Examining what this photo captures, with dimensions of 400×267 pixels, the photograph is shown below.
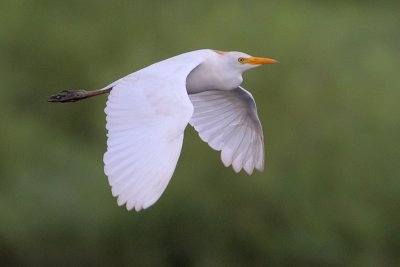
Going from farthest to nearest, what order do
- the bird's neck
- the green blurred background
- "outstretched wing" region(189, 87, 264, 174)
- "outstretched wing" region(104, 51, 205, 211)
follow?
the green blurred background < "outstretched wing" region(189, 87, 264, 174) < the bird's neck < "outstretched wing" region(104, 51, 205, 211)

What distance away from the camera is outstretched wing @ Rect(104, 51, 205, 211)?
4539 mm

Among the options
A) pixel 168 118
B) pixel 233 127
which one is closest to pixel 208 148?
pixel 233 127

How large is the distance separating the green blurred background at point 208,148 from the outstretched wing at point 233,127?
2.11 m

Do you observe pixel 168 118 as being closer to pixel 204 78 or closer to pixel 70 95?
pixel 204 78

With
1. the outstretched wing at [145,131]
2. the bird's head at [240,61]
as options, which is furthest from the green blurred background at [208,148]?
the outstretched wing at [145,131]

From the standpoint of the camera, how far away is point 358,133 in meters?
8.52

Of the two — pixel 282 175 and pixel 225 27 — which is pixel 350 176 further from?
pixel 225 27

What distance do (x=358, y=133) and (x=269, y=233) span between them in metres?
0.88

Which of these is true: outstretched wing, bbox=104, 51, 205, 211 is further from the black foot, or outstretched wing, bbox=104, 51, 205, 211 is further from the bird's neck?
the black foot

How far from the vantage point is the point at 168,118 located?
191 inches

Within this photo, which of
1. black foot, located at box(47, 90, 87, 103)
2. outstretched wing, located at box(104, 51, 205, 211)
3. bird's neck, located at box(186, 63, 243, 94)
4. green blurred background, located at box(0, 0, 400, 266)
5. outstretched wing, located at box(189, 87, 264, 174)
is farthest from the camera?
green blurred background, located at box(0, 0, 400, 266)

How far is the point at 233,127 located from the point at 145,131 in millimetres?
1005

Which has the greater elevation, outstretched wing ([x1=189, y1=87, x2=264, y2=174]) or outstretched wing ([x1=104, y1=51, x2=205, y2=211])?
outstretched wing ([x1=104, y1=51, x2=205, y2=211])

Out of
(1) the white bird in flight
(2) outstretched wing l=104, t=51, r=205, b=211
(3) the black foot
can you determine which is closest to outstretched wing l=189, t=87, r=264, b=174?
(1) the white bird in flight
